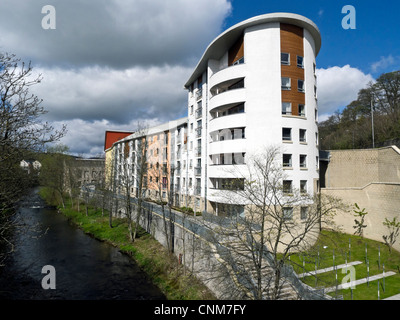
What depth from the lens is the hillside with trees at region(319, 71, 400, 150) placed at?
33.5 meters

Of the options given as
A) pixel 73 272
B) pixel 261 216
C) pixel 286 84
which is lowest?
pixel 73 272

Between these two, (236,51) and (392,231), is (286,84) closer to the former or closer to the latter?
(236,51)

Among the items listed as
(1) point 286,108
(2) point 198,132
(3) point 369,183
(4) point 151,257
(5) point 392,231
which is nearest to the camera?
(5) point 392,231

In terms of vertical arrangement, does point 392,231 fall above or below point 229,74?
below

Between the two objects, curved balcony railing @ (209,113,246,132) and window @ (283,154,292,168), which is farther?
curved balcony railing @ (209,113,246,132)

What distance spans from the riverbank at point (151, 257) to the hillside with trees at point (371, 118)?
85.6ft

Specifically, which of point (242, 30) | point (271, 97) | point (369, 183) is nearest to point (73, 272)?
point (271, 97)

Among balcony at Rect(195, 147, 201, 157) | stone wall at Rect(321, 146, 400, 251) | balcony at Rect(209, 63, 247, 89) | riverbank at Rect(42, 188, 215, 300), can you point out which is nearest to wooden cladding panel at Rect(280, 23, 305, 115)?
balcony at Rect(209, 63, 247, 89)

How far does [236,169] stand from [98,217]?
2925 centimetres

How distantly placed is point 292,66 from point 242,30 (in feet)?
20.4

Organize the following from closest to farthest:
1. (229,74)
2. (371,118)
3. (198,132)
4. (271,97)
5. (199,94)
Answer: (271,97)
(229,74)
(198,132)
(199,94)
(371,118)

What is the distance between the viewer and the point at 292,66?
885 inches

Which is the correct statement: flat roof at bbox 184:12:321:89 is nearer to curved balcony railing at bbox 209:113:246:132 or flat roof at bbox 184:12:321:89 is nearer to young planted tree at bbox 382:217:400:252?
curved balcony railing at bbox 209:113:246:132

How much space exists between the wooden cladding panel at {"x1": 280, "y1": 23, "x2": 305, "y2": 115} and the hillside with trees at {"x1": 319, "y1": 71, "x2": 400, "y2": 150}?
1314 centimetres
